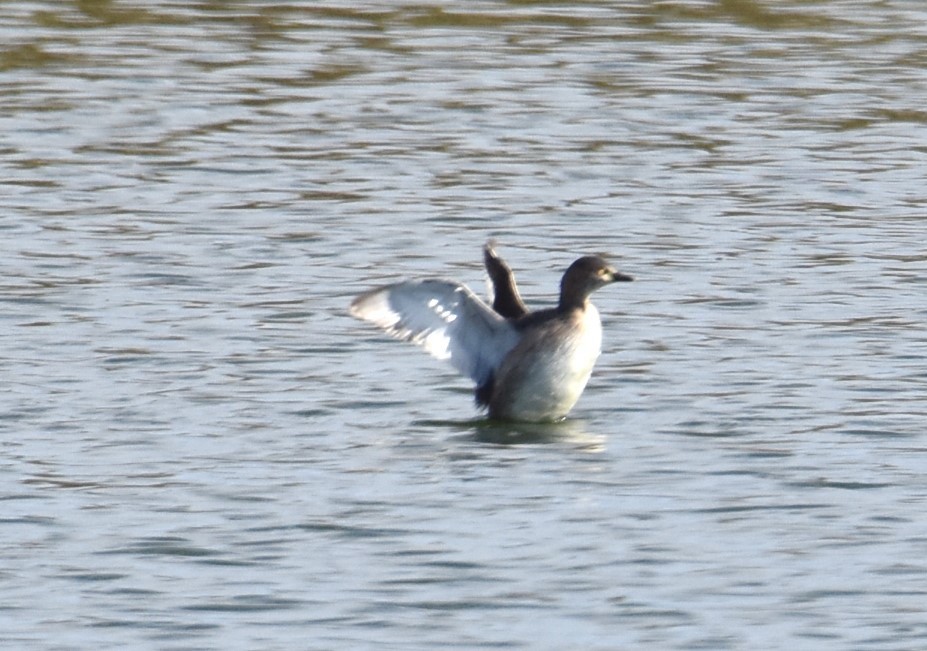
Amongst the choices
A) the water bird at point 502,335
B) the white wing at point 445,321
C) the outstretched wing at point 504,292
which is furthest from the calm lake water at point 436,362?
the outstretched wing at point 504,292

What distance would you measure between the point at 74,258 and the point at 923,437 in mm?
6217

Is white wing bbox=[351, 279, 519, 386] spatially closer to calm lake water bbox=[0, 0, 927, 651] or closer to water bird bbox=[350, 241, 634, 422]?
water bird bbox=[350, 241, 634, 422]

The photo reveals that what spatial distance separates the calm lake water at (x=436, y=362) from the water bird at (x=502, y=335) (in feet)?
0.76

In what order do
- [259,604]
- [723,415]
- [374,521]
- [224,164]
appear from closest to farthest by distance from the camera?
[259,604] < [374,521] < [723,415] < [224,164]

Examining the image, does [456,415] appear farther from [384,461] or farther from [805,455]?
[805,455]

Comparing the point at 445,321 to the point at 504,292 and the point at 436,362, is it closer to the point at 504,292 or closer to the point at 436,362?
the point at 504,292

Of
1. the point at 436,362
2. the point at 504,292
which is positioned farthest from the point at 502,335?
the point at 436,362

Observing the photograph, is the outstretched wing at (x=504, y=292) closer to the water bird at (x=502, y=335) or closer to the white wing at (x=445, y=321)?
the water bird at (x=502, y=335)

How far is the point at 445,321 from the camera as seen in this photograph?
37.7ft

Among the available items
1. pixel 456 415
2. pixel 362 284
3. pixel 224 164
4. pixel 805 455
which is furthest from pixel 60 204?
pixel 805 455

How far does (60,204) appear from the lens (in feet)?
55.2

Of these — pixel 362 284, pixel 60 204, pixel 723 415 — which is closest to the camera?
pixel 723 415

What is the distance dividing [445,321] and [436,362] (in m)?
1.46

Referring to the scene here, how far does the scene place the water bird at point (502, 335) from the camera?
37.2 feet
